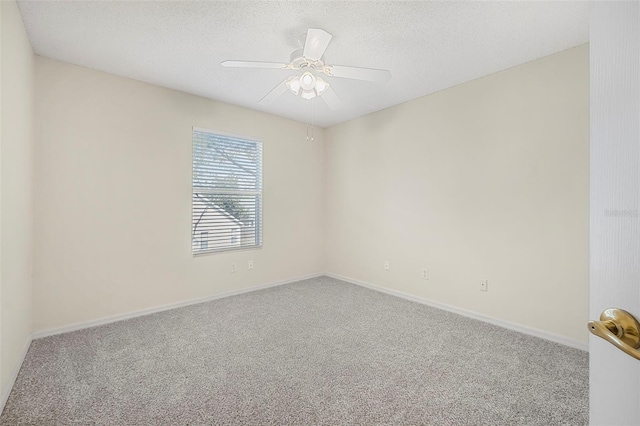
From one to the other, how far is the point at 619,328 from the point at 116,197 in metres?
3.53

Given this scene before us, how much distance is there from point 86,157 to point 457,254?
3830 mm

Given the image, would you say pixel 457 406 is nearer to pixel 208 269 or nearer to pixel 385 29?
pixel 385 29

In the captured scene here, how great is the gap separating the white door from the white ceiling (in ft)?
5.59

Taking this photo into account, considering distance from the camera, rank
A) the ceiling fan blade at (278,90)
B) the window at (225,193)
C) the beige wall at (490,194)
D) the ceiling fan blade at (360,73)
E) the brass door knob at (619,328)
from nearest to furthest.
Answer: the brass door knob at (619,328), the ceiling fan blade at (360,73), the ceiling fan blade at (278,90), the beige wall at (490,194), the window at (225,193)

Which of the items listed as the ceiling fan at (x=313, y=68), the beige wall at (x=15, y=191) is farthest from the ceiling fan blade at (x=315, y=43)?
the beige wall at (x=15, y=191)

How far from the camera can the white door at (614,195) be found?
1.68 feet

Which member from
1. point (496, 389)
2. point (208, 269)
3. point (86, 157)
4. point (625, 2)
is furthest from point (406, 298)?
point (86, 157)

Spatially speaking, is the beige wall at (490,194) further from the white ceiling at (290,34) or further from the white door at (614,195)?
the white door at (614,195)

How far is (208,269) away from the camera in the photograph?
358cm

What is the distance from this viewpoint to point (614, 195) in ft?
1.75

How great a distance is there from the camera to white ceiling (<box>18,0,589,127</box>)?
1.94m

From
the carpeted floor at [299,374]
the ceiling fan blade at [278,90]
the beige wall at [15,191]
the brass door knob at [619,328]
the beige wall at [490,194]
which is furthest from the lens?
the beige wall at [490,194]

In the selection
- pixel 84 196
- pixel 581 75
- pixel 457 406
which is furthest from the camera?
pixel 84 196

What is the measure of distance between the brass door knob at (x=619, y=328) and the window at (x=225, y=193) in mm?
3556
